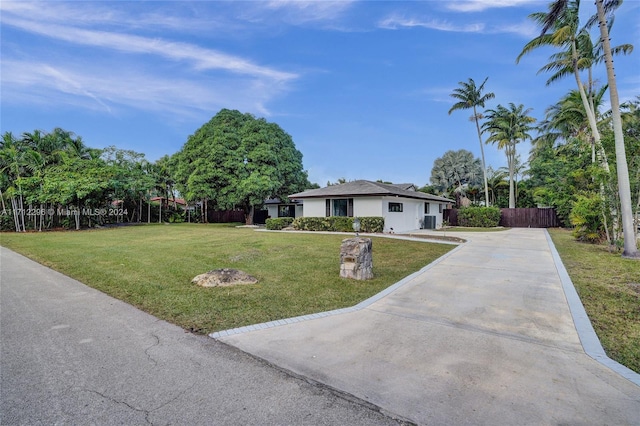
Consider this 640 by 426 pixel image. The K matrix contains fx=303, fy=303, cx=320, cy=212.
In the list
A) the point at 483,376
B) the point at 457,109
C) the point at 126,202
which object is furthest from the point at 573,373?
the point at 126,202

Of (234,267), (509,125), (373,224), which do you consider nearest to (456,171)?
(509,125)

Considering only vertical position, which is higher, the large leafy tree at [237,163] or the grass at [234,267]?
the large leafy tree at [237,163]

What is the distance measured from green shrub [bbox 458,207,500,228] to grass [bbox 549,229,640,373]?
15.8 m

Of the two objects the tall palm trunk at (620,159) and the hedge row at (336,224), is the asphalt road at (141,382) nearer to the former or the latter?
the tall palm trunk at (620,159)

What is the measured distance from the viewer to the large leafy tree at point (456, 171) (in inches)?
1494

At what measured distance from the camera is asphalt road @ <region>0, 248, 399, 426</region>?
2.22m

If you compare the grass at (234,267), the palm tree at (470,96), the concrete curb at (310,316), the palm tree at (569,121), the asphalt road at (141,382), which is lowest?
the asphalt road at (141,382)

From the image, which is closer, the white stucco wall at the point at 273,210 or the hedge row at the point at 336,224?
the hedge row at the point at 336,224

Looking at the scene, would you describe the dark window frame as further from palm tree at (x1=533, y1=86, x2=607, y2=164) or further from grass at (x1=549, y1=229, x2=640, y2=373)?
grass at (x1=549, y1=229, x2=640, y2=373)

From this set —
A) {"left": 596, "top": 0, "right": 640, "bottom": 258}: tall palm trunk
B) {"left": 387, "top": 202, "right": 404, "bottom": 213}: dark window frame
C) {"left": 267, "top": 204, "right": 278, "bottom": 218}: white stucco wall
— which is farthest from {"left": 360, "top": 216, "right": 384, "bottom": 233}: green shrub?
{"left": 267, "top": 204, "right": 278, "bottom": 218}: white stucco wall

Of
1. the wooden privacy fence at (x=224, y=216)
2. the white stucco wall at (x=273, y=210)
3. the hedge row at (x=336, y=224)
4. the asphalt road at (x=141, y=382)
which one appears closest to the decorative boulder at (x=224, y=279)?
the asphalt road at (x=141, y=382)

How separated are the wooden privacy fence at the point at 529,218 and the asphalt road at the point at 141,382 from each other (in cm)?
2837

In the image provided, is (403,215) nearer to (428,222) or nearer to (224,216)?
(428,222)

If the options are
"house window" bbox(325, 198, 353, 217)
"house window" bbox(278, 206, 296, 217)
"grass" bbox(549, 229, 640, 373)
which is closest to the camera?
"grass" bbox(549, 229, 640, 373)
